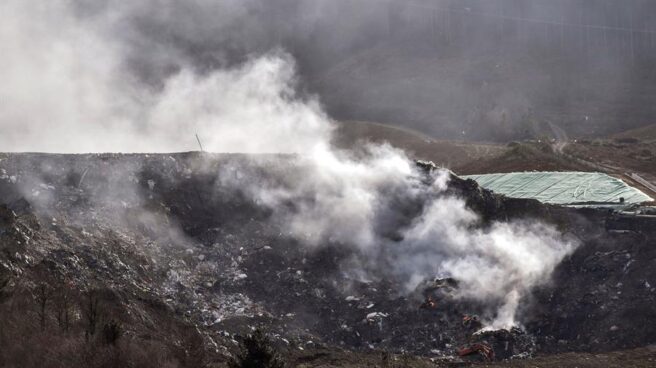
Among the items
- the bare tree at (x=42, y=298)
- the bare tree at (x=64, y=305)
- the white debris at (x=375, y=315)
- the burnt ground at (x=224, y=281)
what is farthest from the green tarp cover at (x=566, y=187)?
the bare tree at (x=42, y=298)

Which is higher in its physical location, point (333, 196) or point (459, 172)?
point (459, 172)

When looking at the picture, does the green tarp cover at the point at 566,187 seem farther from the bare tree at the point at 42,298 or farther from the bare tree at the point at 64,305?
the bare tree at the point at 42,298

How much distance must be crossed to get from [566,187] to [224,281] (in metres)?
16.0

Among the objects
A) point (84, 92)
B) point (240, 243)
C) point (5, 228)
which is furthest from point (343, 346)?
point (84, 92)

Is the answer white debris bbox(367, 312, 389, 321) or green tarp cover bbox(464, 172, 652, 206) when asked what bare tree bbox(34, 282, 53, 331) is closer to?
white debris bbox(367, 312, 389, 321)

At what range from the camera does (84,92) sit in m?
45.9

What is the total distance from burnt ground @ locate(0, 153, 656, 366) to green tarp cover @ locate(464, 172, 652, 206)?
374 cm

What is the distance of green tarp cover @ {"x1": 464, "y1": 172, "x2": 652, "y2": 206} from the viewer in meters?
29.3

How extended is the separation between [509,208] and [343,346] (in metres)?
8.91

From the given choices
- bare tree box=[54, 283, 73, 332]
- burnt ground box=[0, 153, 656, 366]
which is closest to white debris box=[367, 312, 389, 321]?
burnt ground box=[0, 153, 656, 366]

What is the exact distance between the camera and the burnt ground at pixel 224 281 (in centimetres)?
2044

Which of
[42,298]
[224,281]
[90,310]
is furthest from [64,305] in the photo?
[224,281]

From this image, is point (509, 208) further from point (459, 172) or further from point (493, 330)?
point (459, 172)

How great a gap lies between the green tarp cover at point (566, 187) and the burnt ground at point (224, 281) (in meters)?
3.74
